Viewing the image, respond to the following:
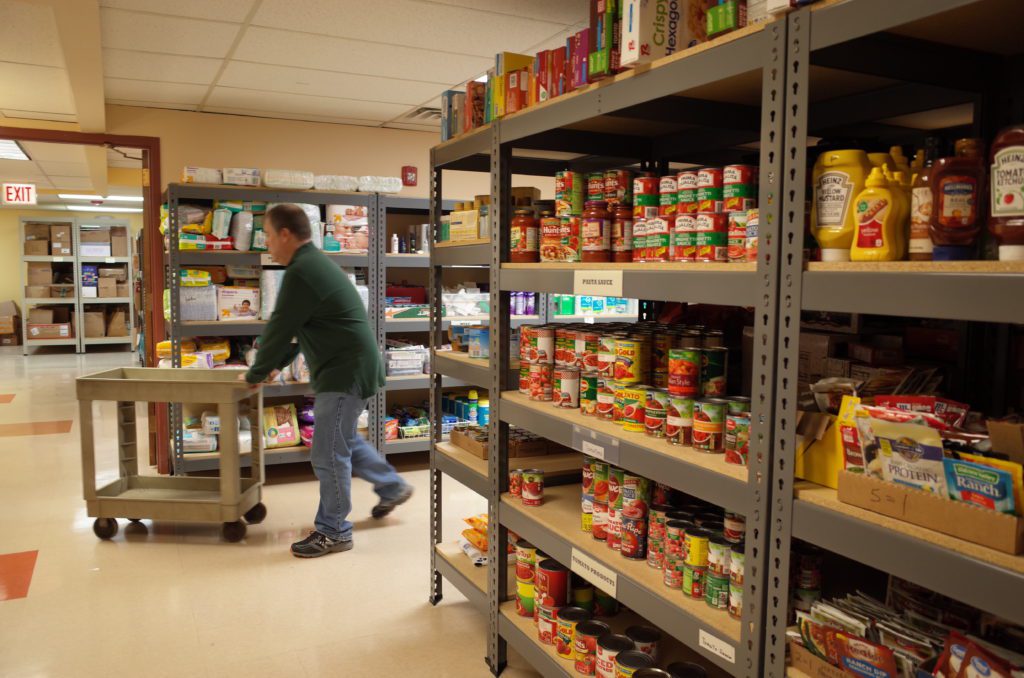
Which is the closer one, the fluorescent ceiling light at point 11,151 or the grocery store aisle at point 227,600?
the grocery store aisle at point 227,600

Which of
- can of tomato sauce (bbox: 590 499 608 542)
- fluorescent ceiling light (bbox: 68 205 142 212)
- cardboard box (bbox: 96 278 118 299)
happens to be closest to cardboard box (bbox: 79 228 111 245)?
cardboard box (bbox: 96 278 118 299)

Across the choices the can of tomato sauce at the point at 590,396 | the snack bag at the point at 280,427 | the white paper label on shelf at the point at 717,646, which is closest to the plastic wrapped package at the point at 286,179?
the snack bag at the point at 280,427

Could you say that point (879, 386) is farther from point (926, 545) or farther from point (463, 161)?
point (463, 161)

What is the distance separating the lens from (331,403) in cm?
392

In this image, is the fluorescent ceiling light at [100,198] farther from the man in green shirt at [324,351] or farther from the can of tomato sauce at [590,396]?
the can of tomato sauce at [590,396]

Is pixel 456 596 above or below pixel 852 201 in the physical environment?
below

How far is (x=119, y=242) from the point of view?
13.8m

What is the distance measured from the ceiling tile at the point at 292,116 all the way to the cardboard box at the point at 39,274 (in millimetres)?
9596

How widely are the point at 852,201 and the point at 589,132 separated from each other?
54.9 inches

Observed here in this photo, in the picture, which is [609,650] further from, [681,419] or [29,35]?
[29,35]

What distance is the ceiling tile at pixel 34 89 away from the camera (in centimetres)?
474

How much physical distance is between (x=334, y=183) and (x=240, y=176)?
648 millimetres

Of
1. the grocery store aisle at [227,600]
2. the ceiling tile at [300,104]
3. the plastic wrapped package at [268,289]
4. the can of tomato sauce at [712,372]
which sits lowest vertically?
the grocery store aisle at [227,600]

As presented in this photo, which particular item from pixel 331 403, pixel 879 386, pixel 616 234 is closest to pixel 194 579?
pixel 331 403
